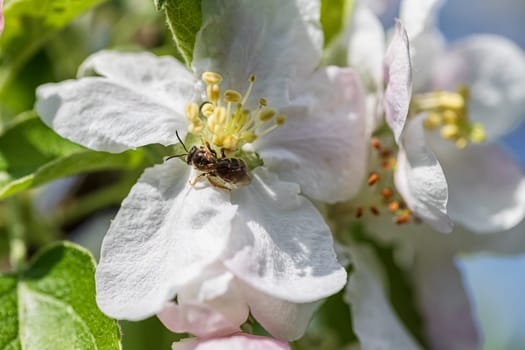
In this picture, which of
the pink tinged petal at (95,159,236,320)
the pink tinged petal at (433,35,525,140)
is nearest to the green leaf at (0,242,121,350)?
the pink tinged petal at (95,159,236,320)

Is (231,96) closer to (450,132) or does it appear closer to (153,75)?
(153,75)

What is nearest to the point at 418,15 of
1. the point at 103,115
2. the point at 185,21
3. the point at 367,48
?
the point at 367,48

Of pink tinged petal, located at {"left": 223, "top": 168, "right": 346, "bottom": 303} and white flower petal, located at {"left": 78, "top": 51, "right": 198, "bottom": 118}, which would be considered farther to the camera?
white flower petal, located at {"left": 78, "top": 51, "right": 198, "bottom": 118}

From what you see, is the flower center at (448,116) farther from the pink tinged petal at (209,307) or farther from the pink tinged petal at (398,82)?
the pink tinged petal at (209,307)

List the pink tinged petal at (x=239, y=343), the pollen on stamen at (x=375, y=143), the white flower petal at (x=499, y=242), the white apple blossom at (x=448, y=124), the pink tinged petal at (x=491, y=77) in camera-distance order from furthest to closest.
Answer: the pink tinged petal at (x=491, y=77), the white flower petal at (x=499, y=242), the pollen on stamen at (x=375, y=143), the white apple blossom at (x=448, y=124), the pink tinged petal at (x=239, y=343)

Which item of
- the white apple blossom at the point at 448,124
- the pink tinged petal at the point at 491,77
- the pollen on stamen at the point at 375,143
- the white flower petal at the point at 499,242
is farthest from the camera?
the pink tinged petal at the point at 491,77

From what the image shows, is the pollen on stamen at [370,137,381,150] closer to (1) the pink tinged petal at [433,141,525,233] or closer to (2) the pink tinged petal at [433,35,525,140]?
(1) the pink tinged petal at [433,141,525,233]

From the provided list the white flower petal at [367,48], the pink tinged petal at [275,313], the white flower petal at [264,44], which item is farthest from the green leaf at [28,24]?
the pink tinged petal at [275,313]
